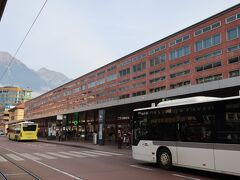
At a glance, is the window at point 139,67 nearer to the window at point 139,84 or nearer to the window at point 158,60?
the window at point 158,60

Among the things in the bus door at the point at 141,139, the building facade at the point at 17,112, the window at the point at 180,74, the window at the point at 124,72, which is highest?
the window at the point at 124,72

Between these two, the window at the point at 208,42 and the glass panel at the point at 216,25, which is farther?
the window at the point at 208,42

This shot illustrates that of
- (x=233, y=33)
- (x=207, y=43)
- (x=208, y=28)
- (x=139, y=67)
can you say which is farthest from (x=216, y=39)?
(x=139, y=67)

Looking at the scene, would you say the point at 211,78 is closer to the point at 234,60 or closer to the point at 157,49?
the point at 234,60

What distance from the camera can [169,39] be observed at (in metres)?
87.2

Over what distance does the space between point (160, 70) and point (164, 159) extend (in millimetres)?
78264

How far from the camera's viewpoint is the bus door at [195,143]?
447 inches

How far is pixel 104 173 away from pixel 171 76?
76755 mm

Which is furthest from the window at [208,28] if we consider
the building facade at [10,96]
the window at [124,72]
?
the building facade at [10,96]

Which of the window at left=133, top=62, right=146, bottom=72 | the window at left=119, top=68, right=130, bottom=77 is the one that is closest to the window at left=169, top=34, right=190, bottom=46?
the window at left=133, top=62, right=146, bottom=72

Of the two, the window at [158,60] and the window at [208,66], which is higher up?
the window at [158,60]

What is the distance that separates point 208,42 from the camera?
76.4 m

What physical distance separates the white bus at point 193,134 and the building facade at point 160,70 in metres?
16.7

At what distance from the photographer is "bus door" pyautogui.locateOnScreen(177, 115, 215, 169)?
11352 mm
